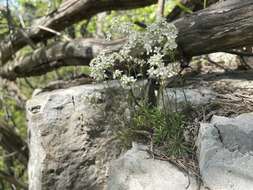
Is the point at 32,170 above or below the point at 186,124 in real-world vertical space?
below

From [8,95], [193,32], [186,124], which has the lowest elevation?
[8,95]

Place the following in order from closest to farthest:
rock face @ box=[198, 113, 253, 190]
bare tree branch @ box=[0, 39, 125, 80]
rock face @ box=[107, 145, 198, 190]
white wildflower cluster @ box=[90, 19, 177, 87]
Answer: rock face @ box=[198, 113, 253, 190] < rock face @ box=[107, 145, 198, 190] < white wildflower cluster @ box=[90, 19, 177, 87] < bare tree branch @ box=[0, 39, 125, 80]

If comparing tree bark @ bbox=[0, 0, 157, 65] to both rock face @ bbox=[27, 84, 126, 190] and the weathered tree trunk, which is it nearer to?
the weathered tree trunk

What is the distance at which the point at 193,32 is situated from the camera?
10.2 ft

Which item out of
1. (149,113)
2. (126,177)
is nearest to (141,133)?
(149,113)

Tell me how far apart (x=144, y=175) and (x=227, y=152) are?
0.49 meters

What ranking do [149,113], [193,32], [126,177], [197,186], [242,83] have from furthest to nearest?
[193,32], [242,83], [149,113], [126,177], [197,186]

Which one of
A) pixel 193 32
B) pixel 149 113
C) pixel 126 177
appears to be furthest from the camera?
pixel 193 32

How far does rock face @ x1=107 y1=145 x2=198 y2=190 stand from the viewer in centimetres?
226

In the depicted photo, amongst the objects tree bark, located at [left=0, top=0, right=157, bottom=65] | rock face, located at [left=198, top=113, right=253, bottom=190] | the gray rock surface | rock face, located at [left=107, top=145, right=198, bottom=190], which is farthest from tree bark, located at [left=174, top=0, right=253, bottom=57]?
tree bark, located at [left=0, top=0, right=157, bottom=65]

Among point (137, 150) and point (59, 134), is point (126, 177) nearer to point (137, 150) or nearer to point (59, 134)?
point (137, 150)

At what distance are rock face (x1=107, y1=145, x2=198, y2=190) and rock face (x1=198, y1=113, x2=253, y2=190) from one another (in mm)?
142

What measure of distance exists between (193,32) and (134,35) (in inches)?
30.0

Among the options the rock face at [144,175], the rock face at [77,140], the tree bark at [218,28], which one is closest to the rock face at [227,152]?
the rock face at [144,175]
